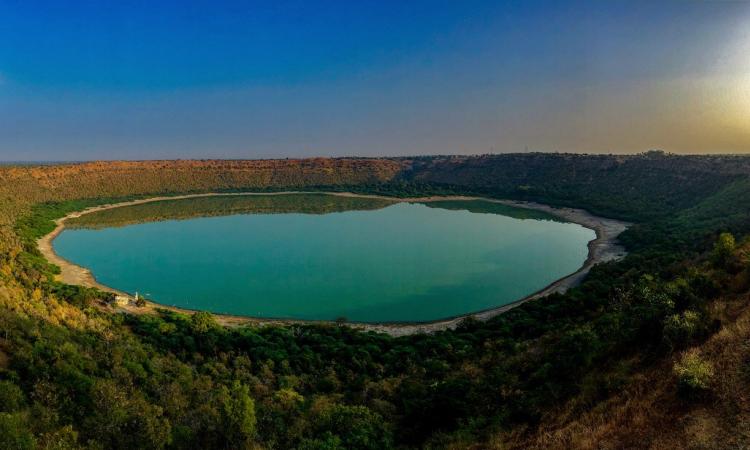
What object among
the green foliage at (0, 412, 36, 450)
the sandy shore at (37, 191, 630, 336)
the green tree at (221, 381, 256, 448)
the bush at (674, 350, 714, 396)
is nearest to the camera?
the bush at (674, 350, 714, 396)

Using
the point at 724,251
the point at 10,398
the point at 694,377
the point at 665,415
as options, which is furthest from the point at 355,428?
the point at 724,251

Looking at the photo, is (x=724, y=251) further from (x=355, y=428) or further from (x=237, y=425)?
(x=237, y=425)

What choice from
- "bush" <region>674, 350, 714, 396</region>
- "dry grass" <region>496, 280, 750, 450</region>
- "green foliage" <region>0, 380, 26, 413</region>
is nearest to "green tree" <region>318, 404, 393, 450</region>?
"dry grass" <region>496, 280, 750, 450</region>

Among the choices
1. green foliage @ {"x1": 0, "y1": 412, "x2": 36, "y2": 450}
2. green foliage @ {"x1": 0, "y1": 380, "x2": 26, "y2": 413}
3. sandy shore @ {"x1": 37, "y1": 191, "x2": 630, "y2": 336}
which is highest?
green foliage @ {"x1": 0, "y1": 412, "x2": 36, "y2": 450}

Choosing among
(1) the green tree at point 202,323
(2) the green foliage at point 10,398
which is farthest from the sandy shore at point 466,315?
(2) the green foliage at point 10,398

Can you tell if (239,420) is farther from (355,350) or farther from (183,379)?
(355,350)

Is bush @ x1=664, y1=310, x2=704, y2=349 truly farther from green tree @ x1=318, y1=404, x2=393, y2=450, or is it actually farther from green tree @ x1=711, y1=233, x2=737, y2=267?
green tree @ x1=711, y1=233, x2=737, y2=267

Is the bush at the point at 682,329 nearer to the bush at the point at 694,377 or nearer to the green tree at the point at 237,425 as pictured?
the bush at the point at 694,377

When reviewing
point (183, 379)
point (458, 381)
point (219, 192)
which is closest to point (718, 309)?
point (458, 381)
